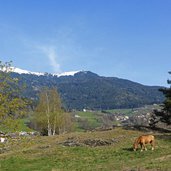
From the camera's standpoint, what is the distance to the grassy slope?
32688 millimetres

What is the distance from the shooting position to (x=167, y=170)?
26.6m

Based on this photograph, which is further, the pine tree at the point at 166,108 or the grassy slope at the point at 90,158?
the pine tree at the point at 166,108

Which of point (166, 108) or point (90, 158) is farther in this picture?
point (166, 108)

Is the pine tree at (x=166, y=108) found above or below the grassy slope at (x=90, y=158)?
above

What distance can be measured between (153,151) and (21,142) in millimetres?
19183

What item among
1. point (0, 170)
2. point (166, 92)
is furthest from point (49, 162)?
point (166, 92)

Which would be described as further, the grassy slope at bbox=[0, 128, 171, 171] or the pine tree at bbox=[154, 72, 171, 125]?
the pine tree at bbox=[154, 72, 171, 125]

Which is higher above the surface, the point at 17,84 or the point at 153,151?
the point at 17,84

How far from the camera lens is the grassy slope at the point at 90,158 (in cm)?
3269

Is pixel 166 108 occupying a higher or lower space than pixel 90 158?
higher

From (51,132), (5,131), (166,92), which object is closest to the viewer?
(5,131)

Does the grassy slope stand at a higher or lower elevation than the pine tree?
lower

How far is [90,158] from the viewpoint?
130ft

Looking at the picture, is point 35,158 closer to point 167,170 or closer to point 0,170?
point 0,170
